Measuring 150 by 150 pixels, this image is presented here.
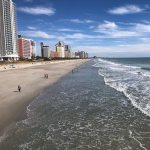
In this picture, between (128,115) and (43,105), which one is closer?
(128,115)

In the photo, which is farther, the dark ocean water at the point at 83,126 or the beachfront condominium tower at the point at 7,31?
the beachfront condominium tower at the point at 7,31

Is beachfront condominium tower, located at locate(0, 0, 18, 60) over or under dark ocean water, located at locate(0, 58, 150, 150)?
over

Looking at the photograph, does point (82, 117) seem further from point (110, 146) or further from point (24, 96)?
point (24, 96)

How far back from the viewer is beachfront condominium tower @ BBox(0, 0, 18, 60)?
17462 centimetres

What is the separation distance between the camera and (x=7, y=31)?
182 metres

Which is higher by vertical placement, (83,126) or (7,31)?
(7,31)

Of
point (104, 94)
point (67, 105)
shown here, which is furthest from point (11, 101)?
point (104, 94)

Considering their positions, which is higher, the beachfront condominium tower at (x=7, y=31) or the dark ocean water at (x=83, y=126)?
the beachfront condominium tower at (x=7, y=31)

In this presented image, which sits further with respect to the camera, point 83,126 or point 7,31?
point 7,31

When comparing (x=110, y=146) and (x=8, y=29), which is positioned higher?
(x=8, y=29)

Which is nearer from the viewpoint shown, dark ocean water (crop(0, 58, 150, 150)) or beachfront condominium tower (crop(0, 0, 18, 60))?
dark ocean water (crop(0, 58, 150, 150))

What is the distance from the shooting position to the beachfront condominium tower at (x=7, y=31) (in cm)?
17462

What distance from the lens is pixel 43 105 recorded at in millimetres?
20391

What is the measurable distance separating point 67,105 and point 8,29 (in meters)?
172
